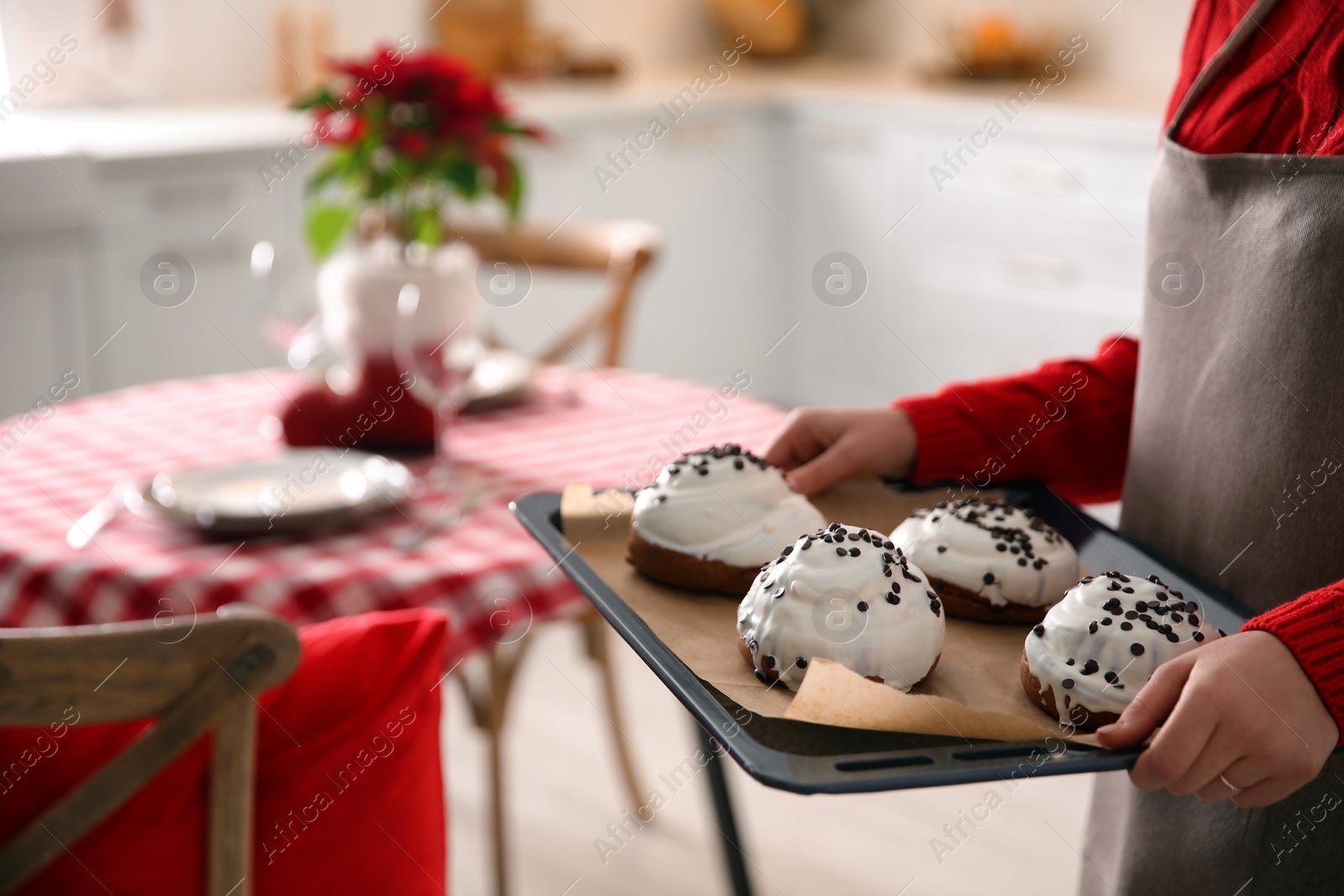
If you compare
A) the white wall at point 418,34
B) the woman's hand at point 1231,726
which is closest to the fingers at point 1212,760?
the woman's hand at point 1231,726

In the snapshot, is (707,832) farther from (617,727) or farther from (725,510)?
(725,510)

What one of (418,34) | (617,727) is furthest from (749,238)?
(617,727)

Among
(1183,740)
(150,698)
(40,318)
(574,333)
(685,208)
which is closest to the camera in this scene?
(1183,740)

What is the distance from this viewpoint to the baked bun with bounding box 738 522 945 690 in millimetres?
806

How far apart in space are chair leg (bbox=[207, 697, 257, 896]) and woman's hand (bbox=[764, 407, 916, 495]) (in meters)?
0.45

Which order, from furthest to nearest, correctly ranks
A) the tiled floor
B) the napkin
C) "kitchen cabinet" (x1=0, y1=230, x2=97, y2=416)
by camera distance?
"kitchen cabinet" (x1=0, y1=230, x2=97, y2=416), the tiled floor, the napkin

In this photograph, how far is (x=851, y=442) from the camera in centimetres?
103

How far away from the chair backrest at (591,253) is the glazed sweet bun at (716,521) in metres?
1.24

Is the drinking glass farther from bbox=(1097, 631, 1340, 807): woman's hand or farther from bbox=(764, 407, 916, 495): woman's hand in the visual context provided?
bbox=(1097, 631, 1340, 807): woman's hand

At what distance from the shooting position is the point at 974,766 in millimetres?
615

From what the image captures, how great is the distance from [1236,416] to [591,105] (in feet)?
9.36

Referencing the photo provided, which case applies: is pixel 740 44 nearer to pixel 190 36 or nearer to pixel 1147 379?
pixel 190 36

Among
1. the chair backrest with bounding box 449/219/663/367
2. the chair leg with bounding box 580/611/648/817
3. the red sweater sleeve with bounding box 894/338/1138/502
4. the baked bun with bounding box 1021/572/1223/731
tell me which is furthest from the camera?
the chair backrest with bounding box 449/219/663/367

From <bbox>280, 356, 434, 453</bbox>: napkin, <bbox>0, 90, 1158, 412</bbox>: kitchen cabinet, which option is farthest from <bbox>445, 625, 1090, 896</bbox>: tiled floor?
<bbox>0, 90, 1158, 412</bbox>: kitchen cabinet
